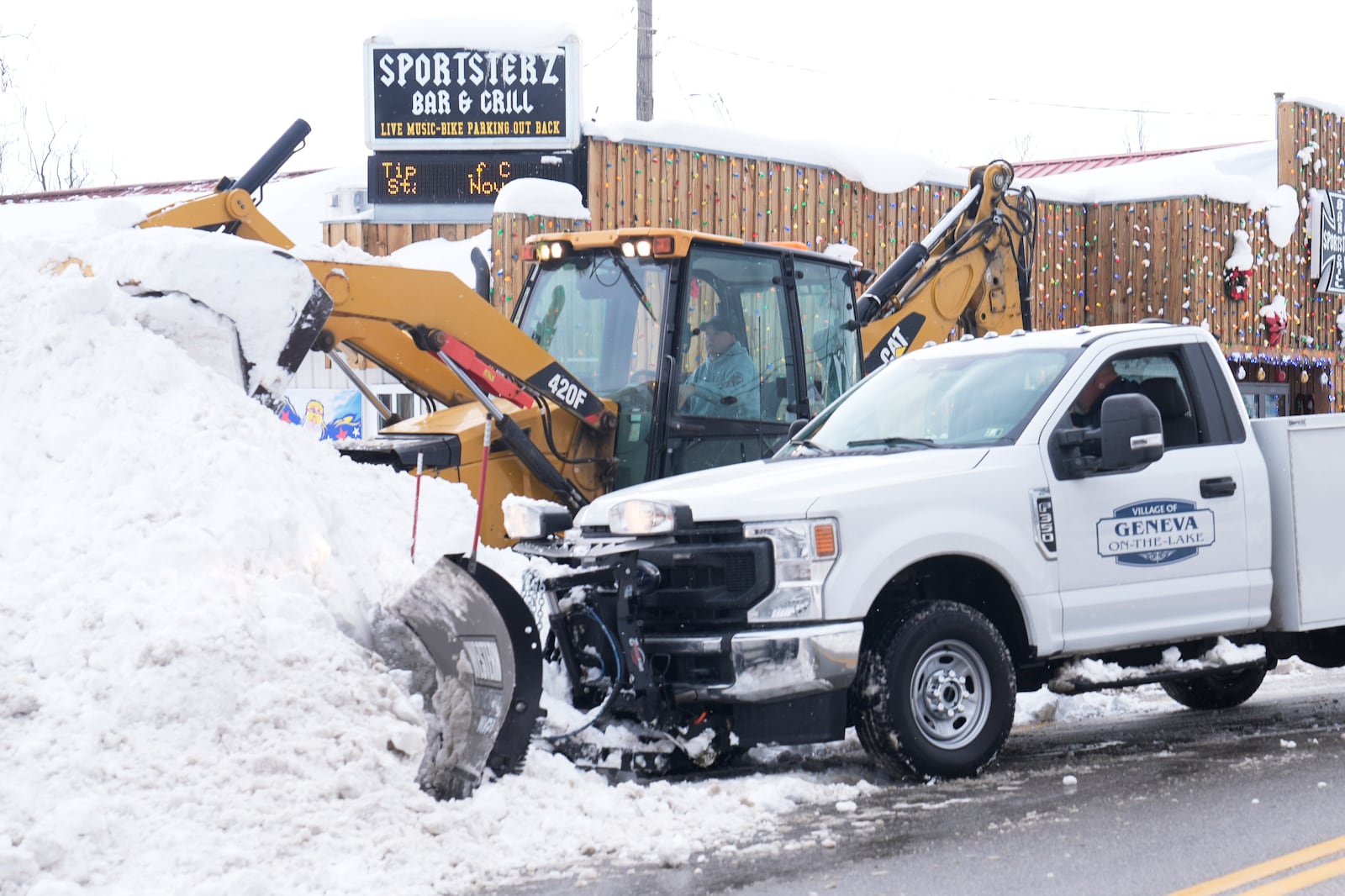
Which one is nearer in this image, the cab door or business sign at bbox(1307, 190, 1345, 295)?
the cab door

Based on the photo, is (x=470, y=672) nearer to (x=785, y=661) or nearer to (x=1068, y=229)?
(x=785, y=661)

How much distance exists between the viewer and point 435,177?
1800 centimetres

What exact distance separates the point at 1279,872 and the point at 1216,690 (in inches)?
160

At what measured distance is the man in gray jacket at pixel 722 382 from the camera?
955 cm

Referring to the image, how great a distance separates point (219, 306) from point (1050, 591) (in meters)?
4.85

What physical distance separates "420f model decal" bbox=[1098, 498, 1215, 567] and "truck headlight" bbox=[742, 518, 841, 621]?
4.95 ft

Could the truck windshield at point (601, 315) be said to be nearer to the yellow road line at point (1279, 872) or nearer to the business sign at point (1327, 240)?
the yellow road line at point (1279, 872)

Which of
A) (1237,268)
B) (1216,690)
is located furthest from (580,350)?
(1237,268)

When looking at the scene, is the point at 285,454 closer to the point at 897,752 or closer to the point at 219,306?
the point at 219,306

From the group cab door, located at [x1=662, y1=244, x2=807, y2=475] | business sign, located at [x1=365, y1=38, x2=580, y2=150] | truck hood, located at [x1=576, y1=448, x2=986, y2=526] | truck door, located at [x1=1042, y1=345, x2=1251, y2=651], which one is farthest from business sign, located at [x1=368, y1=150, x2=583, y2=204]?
truck door, located at [x1=1042, y1=345, x2=1251, y2=651]

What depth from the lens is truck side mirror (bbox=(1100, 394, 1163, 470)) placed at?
7023 mm

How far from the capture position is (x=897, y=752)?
663 centimetres

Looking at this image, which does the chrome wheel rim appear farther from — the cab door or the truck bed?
the cab door

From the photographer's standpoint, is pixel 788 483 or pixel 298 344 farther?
pixel 298 344
